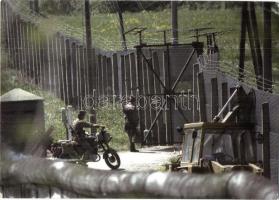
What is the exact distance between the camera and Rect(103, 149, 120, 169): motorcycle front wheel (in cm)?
1387

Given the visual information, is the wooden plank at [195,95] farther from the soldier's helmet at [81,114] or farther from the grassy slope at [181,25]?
the soldier's helmet at [81,114]

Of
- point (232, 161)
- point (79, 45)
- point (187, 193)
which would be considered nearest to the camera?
point (187, 193)

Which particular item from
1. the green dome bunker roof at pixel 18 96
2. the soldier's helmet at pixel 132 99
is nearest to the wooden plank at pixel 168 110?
the soldier's helmet at pixel 132 99

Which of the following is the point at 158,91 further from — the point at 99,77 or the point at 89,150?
the point at 89,150

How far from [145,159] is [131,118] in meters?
0.67

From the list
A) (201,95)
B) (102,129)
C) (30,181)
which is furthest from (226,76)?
(30,181)

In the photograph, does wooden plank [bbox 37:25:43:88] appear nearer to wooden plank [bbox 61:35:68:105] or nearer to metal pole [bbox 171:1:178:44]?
wooden plank [bbox 61:35:68:105]

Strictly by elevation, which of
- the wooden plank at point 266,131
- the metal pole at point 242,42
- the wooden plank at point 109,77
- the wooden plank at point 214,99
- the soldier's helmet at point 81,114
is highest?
the metal pole at point 242,42

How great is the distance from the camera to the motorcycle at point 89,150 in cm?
1401

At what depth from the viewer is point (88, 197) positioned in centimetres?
1318

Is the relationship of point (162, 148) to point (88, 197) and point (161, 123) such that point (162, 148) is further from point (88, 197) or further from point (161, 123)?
point (88, 197)

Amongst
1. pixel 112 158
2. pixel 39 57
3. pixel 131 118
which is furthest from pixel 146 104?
pixel 39 57

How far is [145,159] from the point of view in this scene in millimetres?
13781

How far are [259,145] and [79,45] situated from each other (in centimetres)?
267
